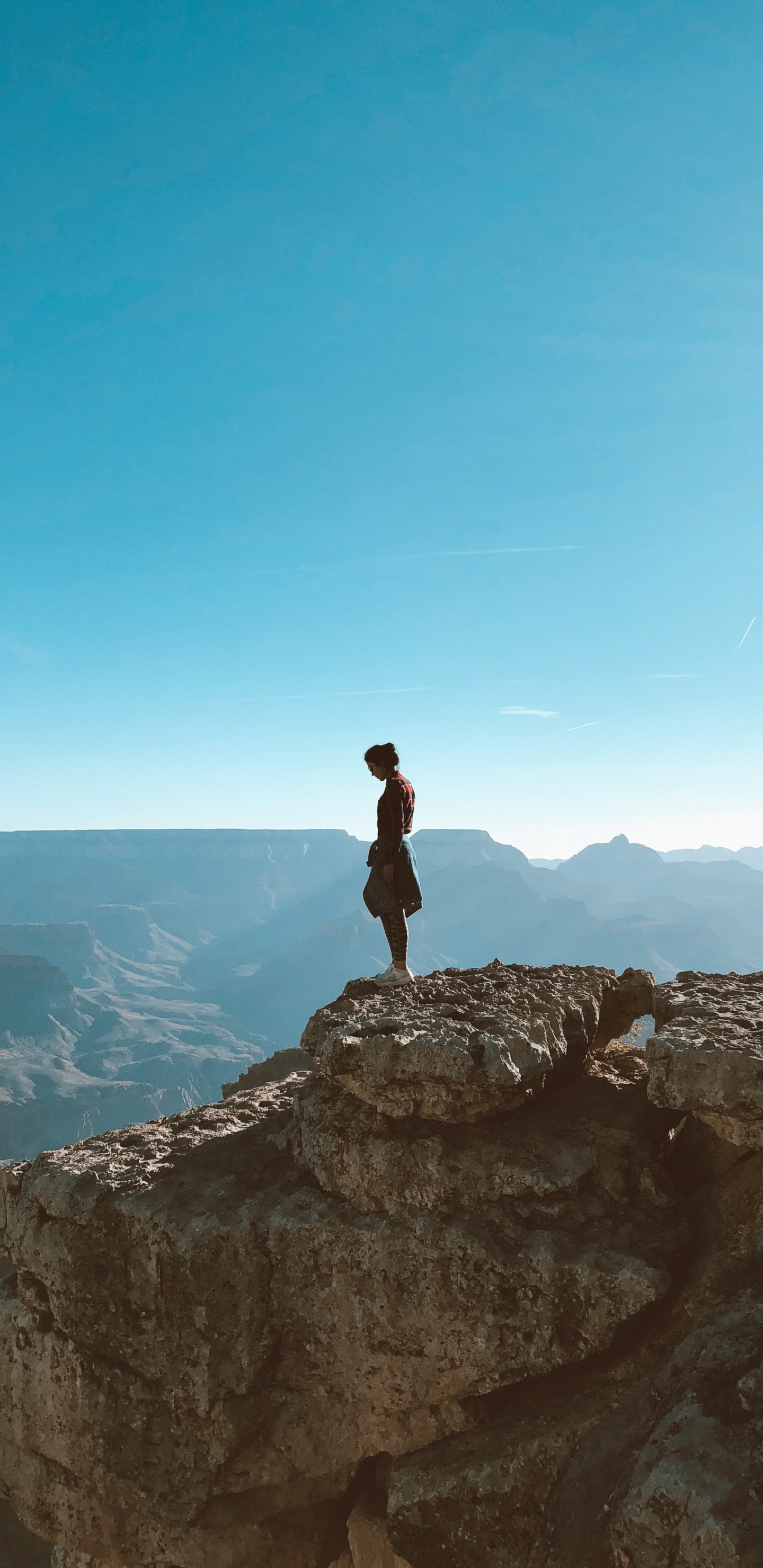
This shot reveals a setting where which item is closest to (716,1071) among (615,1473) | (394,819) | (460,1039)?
(460,1039)

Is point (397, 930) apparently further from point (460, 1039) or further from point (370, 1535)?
point (370, 1535)

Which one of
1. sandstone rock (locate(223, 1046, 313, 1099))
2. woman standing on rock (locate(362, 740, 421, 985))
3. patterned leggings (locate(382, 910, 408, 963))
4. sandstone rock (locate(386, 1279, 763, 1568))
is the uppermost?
woman standing on rock (locate(362, 740, 421, 985))

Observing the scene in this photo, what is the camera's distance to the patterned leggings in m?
10.2

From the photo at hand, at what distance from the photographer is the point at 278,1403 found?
795cm

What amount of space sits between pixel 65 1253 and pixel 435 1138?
4277 millimetres

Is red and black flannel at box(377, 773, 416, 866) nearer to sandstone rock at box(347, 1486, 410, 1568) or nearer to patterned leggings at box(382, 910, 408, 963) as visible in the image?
patterned leggings at box(382, 910, 408, 963)

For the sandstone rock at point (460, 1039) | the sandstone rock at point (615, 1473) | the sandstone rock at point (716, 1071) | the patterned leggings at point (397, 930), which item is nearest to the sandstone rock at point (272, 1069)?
the patterned leggings at point (397, 930)

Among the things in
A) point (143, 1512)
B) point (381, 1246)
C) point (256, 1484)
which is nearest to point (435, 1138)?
point (381, 1246)

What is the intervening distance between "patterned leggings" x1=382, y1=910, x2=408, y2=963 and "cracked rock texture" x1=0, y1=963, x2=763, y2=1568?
3.51ft

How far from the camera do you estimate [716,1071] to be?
21.7 ft

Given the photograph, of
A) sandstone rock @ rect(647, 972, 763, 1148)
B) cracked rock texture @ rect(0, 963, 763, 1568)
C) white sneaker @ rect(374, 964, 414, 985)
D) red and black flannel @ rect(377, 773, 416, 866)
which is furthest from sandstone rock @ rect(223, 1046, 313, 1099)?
sandstone rock @ rect(647, 972, 763, 1148)

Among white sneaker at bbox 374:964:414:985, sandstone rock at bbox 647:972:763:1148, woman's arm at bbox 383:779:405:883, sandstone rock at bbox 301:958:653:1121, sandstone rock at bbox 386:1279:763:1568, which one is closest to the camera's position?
sandstone rock at bbox 386:1279:763:1568

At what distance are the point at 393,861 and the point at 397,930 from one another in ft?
3.13

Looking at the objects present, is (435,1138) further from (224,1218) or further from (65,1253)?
(65,1253)
